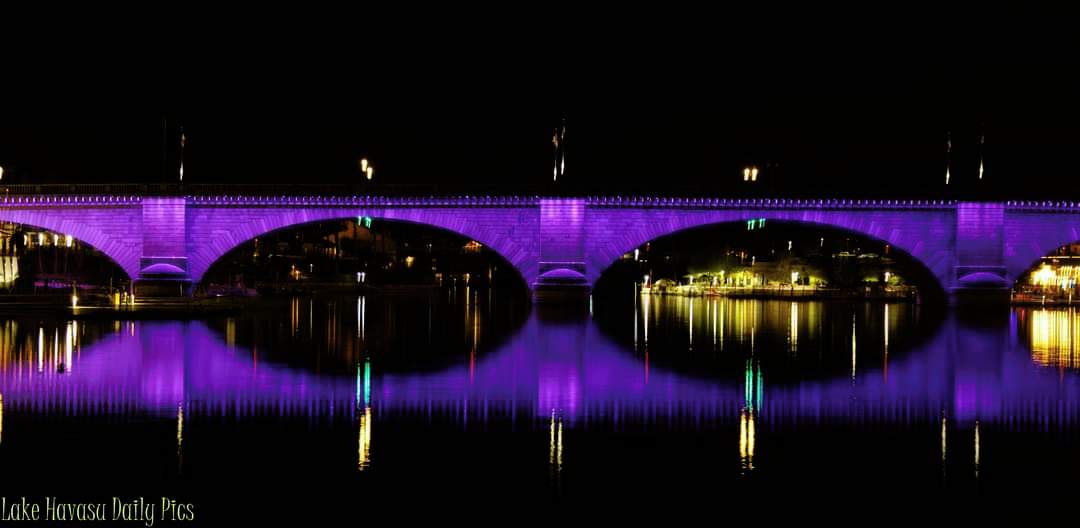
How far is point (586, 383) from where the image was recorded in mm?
25688

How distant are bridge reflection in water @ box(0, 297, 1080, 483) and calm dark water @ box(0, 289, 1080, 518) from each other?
0.36 feet

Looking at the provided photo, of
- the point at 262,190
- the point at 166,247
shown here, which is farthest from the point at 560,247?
the point at 166,247

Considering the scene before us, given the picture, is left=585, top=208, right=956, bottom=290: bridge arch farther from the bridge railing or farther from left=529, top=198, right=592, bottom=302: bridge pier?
the bridge railing

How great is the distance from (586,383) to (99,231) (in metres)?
47.2

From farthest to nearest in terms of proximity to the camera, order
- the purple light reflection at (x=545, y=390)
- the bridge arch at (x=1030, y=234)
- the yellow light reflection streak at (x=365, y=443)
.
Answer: the bridge arch at (x=1030, y=234)
the purple light reflection at (x=545, y=390)
the yellow light reflection streak at (x=365, y=443)

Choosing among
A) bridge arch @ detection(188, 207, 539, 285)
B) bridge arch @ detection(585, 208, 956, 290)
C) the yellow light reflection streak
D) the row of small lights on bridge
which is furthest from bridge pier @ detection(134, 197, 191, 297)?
the yellow light reflection streak

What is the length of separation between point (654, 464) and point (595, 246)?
4795 cm

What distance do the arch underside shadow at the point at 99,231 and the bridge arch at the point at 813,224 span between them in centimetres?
2465

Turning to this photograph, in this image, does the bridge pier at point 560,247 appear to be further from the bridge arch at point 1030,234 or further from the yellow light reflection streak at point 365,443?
the yellow light reflection streak at point 365,443

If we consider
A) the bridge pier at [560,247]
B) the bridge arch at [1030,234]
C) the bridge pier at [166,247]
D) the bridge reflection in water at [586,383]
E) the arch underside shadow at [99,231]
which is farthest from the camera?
the arch underside shadow at [99,231]

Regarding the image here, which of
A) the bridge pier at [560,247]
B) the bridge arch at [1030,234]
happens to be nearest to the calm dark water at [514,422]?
the bridge pier at [560,247]

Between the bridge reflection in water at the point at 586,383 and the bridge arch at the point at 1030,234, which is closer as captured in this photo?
the bridge reflection in water at the point at 586,383

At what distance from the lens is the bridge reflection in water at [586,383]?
66.4ft

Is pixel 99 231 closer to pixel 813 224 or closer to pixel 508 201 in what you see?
pixel 508 201
